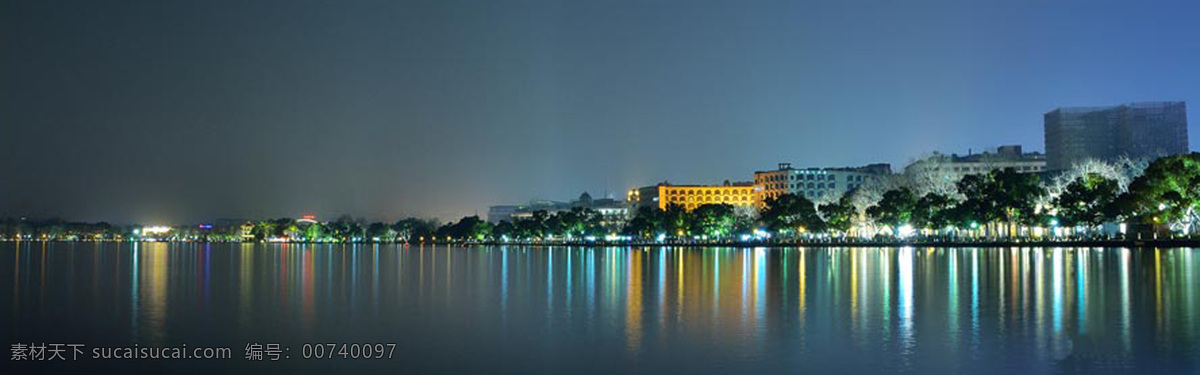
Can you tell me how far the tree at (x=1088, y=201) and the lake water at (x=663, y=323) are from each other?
5243 centimetres

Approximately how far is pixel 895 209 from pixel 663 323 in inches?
3940

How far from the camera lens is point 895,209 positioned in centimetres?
11969

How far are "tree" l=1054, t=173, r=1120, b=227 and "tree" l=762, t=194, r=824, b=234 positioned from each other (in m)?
36.5

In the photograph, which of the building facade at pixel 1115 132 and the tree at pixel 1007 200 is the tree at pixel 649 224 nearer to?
the tree at pixel 1007 200

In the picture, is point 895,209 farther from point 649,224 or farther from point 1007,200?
point 649,224

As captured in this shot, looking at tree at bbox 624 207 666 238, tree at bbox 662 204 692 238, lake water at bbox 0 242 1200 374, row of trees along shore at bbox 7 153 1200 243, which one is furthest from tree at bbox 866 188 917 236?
lake water at bbox 0 242 1200 374

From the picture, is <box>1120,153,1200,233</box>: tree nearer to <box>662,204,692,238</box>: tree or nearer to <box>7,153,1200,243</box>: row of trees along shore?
<box>7,153,1200,243</box>: row of trees along shore

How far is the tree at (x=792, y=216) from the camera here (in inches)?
5236

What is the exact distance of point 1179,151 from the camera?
16650 centimetres

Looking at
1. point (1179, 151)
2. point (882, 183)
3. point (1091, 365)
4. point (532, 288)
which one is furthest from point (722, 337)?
point (1179, 151)

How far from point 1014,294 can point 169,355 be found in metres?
25.7

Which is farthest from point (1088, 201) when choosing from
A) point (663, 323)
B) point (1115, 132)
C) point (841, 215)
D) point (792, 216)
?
point (1115, 132)

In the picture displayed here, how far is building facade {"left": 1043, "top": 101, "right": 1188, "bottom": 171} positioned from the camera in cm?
16550

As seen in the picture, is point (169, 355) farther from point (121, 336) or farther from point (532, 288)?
point (532, 288)
